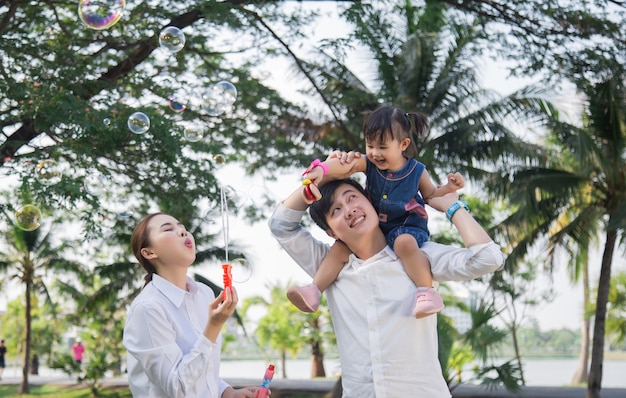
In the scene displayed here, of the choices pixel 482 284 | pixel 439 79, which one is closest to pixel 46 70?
pixel 439 79

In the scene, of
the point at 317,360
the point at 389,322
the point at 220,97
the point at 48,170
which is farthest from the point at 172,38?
the point at 317,360

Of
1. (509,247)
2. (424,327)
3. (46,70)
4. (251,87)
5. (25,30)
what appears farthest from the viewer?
(509,247)

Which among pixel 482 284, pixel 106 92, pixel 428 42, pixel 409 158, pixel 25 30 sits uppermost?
pixel 428 42

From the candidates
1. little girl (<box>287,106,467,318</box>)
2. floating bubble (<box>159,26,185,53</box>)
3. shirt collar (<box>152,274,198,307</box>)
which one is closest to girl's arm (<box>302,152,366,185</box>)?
little girl (<box>287,106,467,318</box>)

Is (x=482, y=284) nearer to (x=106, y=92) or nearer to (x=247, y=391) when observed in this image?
(x=106, y=92)

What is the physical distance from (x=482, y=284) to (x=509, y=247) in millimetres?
1001

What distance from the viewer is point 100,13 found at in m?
6.55

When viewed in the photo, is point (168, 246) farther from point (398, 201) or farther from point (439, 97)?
point (439, 97)

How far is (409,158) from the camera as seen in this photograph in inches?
121

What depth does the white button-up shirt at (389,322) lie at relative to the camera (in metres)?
2.70

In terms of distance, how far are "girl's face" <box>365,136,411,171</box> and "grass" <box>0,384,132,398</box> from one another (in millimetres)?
18774

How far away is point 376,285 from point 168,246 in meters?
0.80

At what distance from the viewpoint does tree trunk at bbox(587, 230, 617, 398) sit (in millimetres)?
14969

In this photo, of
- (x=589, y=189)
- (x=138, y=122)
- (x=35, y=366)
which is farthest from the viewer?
(x=35, y=366)
